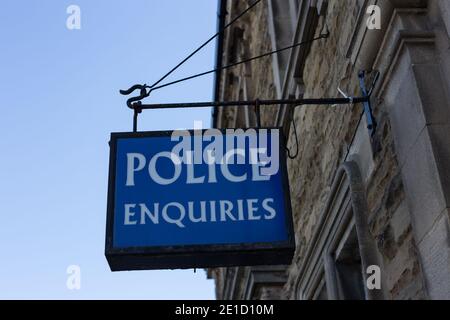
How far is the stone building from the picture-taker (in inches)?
144

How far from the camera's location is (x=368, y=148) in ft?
15.5

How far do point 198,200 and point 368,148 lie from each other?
1262 mm

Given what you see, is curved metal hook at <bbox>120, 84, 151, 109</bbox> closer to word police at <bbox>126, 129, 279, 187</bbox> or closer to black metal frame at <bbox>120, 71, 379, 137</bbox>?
black metal frame at <bbox>120, 71, 379, 137</bbox>

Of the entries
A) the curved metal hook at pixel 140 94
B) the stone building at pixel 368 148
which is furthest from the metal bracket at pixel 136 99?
the stone building at pixel 368 148

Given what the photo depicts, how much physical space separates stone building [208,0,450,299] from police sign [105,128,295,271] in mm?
666

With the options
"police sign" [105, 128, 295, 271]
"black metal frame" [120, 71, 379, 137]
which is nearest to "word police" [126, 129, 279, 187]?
"police sign" [105, 128, 295, 271]

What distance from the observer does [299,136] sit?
7.02m

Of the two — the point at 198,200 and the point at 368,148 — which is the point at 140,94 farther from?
the point at 368,148

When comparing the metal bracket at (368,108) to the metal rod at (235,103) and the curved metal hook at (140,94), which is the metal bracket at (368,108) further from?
the curved metal hook at (140,94)

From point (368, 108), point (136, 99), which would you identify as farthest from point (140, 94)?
point (368, 108)
